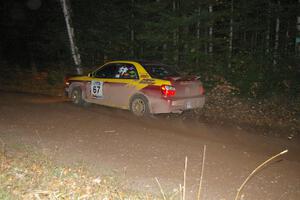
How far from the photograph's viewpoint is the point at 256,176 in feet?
20.1

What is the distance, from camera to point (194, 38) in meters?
16.6

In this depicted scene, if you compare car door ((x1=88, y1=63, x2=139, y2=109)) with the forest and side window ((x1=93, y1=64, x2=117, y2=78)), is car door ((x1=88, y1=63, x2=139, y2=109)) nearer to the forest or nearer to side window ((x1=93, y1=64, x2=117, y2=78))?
side window ((x1=93, y1=64, x2=117, y2=78))

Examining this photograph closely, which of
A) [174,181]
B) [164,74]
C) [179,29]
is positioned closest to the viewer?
[174,181]

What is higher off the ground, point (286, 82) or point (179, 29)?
point (179, 29)

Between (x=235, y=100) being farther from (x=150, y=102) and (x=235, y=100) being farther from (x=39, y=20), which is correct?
(x=39, y=20)

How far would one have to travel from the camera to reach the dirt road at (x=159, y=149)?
576cm

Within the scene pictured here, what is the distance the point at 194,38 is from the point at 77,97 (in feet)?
20.7

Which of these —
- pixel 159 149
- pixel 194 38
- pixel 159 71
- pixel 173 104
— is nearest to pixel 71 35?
pixel 194 38

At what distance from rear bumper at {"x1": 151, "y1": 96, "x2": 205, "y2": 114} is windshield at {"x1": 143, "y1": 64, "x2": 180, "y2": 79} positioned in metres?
0.83

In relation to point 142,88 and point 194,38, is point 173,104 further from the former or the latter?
point 194,38

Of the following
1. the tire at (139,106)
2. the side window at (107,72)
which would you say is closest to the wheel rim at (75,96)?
the side window at (107,72)

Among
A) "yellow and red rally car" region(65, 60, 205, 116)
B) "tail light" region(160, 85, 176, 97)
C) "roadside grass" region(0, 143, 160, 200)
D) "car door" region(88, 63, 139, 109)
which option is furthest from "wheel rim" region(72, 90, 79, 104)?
"roadside grass" region(0, 143, 160, 200)

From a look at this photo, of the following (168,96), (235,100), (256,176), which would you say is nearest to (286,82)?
(235,100)

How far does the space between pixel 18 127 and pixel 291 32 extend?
47.2 feet
